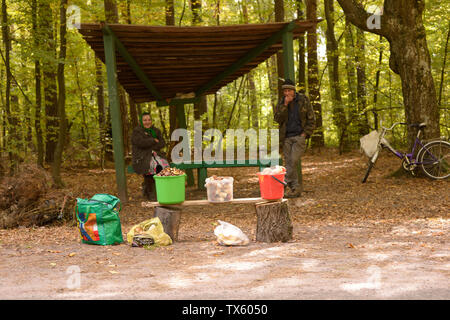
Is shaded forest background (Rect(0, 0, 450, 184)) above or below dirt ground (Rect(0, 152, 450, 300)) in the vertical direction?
above

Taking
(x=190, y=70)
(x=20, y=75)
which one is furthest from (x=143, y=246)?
(x=20, y=75)

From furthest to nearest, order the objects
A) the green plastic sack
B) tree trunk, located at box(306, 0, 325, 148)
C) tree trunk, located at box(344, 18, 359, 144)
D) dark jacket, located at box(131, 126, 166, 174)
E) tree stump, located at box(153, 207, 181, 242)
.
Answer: tree trunk, located at box(306, 0, 325, 148)
tree trunk, located at box(344, 18, 359, 144)
dark jacket, located at box(131, 126, 166, 174)
tree stump, located at box(153, 207, 181, 242)
the green plastic sack

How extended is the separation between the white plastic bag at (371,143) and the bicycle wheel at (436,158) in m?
0.84

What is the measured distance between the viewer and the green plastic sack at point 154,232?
5.44 m

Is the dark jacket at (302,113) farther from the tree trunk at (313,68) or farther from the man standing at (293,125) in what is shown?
the tree trunk at (313,68)

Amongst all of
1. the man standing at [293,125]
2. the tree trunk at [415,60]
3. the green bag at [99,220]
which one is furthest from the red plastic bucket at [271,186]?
the tree trunk at [415,60]

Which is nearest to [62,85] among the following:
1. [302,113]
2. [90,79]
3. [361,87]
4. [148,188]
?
[148,188]

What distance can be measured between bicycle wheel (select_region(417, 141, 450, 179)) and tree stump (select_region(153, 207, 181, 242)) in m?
5.74

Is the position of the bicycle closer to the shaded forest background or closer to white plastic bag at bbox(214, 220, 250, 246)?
the shaded forest background

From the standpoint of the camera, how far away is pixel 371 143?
32.1 ft

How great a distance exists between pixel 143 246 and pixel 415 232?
3.18 metres

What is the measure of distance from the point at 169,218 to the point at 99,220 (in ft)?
2.54

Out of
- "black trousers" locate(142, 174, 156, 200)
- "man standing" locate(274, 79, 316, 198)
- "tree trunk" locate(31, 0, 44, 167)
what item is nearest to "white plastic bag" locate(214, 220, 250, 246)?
"man standing" locate(274, 79, 316, 198)

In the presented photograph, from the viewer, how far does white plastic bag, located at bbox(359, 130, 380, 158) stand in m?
9.76
